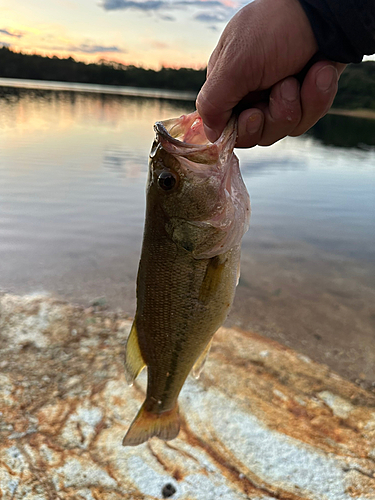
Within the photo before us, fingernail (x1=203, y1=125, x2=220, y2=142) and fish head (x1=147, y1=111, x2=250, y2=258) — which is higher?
fingernail (x1=203, y1=125, x2=220, y2=142)

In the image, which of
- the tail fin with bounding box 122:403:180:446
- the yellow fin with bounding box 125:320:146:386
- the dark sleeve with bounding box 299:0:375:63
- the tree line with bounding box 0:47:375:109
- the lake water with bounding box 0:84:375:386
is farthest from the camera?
the tree line with bounding box 0:47:375:109

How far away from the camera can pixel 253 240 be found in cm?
1002

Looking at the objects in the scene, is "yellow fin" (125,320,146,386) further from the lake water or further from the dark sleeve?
the lake water

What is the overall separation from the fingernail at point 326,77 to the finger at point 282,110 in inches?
4.4

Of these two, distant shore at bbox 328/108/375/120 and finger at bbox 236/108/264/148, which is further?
distant shore at bbox 328/108/375/120

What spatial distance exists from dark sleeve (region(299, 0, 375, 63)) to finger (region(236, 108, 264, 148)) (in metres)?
0.43

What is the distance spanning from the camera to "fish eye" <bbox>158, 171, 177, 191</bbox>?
2.00m

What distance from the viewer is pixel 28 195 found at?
40.5 feet

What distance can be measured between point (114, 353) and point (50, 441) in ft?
4.24

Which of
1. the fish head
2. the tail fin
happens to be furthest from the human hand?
the tail fin

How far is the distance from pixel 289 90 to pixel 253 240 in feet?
26.5

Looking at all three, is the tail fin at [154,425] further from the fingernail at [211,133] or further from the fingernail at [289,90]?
the fingernail at [289,90]

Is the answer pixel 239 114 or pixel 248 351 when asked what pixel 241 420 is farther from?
pixel 239 114

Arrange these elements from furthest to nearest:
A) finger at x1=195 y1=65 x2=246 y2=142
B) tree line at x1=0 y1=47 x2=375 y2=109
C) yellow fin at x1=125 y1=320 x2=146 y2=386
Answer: tree line at x1=0 y1=47 x2=375 y2=109, yellow fin at x1=125 y1=320 x2=146 y2=386, finger at x1=195 y1=65 x2=246 y2=142
